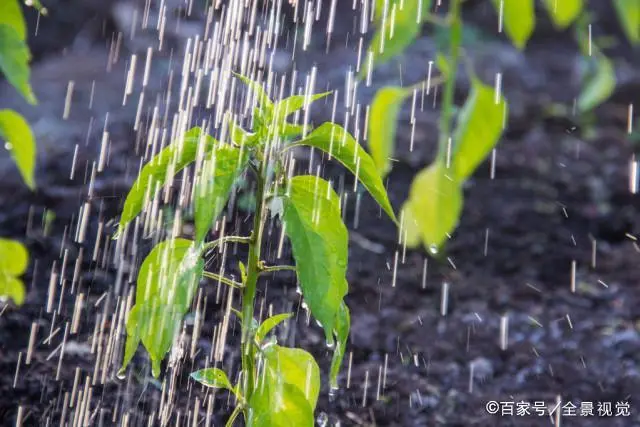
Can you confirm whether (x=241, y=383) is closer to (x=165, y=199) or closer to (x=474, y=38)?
(x=165, y=199)

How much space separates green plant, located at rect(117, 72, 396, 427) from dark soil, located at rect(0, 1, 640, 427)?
970mm

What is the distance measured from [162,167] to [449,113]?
25.2 inches

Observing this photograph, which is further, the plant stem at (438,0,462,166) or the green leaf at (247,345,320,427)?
the green leaf at (247,345,320,427)

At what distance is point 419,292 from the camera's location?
2.85 meters

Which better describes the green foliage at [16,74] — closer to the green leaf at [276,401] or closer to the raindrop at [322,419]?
the green leaf at [276,401]

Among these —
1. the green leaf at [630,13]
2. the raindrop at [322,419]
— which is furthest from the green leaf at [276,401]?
the raindrop at [322,419]

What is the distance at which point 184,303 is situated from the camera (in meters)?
0.86

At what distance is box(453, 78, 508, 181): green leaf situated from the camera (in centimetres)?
32

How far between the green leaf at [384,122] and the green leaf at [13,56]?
1.04ft

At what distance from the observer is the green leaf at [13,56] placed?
0.54 meters

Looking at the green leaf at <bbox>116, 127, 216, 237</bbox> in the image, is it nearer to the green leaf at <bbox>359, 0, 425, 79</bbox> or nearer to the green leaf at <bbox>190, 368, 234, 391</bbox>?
the green leaf at <bbox>190, 368, 234, 391</bbox>

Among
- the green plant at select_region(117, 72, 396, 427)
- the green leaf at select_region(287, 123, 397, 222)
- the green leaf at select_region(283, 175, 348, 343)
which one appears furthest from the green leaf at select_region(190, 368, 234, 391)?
the green leaf at select_region(287, 123, 397, 222)

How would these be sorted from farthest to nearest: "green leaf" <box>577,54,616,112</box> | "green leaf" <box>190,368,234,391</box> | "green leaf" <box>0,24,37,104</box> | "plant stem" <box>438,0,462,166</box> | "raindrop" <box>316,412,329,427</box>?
"raindrop" <box>316,412,329,427</box> < "green leaf" <box>190,368,234,391</box> < "green leaf" <box>0,24,37,104</box> < "green leaf" <box>577,54,616,112</box> < "plant stem" <box>438,0,462,166</box>

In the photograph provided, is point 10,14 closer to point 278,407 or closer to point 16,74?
point 16,74
